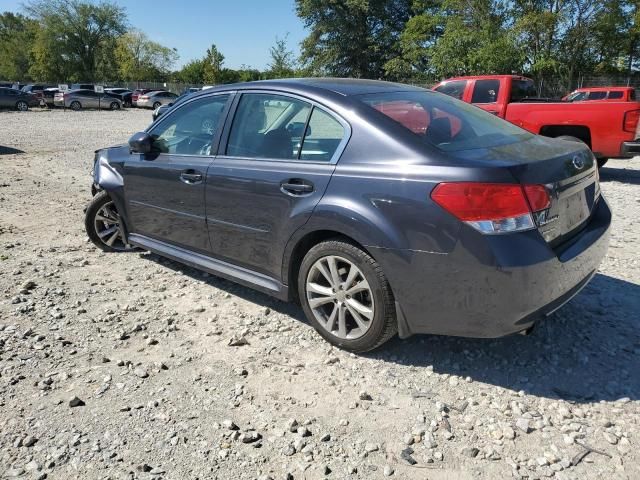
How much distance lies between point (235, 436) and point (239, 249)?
1.49 meters

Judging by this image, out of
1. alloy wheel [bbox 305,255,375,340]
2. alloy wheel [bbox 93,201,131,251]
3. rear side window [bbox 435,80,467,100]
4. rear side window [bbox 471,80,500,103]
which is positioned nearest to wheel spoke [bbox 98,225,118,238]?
alloy wheel [bbox 93,201,131,251]

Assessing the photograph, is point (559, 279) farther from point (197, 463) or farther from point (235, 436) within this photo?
point (197, 463)

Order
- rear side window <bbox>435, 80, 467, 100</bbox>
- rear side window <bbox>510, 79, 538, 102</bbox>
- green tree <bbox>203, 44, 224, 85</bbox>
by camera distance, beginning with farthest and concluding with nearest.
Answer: green tree <bbox>203, 44, 224, 85</bbox> < rear side window <bbox>435, 80, 467, 100</bbox> < rear side window <bbox>510, 79, 538, 102</bbox>

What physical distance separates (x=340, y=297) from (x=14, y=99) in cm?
3748

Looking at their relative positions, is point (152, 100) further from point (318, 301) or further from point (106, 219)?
point (318, 301)

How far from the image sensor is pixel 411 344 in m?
3.40

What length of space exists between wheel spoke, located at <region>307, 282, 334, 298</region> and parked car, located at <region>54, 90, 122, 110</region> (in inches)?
1576

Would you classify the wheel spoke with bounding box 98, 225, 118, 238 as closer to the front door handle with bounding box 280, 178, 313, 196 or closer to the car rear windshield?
the front door handle with bounding box 280, 178, 313, 196

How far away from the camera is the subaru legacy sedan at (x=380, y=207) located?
8.70 feet

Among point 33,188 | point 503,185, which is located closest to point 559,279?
point 503,185

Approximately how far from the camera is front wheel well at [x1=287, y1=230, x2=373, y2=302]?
10.3 feet

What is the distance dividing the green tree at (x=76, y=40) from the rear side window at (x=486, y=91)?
74982 mm

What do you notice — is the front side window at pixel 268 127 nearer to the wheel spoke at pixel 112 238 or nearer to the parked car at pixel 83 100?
the wheel spoke at pixel 112 238

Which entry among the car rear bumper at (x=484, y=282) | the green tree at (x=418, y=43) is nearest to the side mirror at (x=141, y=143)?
the car rear bumper at (x=484, y=282)
